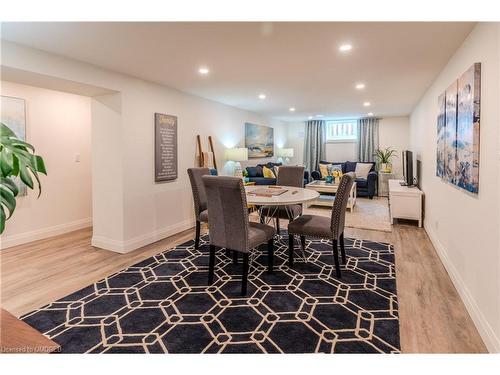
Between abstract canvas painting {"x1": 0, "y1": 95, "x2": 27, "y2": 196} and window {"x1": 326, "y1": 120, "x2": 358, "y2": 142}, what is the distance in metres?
7.51

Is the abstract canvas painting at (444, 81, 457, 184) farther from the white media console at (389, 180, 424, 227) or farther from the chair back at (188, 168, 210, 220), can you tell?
the chair back at (188, 168, 210, 220)

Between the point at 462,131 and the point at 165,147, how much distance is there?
3.45 meters

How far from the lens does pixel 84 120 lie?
4.83m

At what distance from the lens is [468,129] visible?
2.29 metres

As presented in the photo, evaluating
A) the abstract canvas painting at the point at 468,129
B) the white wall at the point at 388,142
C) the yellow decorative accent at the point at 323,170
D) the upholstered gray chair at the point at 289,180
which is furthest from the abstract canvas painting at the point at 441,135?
the white wall at the point at 388,142

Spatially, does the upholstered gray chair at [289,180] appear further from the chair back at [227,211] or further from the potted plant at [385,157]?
the potted plant at [385,157]

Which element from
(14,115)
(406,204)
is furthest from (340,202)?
(14,115)

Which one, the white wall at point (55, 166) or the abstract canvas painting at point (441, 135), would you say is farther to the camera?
the white wall at point (55, 166)

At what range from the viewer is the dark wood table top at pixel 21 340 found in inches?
41.5

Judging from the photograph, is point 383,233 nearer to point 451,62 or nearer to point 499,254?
point 451,62

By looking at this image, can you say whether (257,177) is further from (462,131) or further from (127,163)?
→ (462,131)

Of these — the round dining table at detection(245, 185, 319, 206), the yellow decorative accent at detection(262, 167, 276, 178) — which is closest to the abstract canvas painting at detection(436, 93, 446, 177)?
the round dining table at detection(245, 185, 319, 206)

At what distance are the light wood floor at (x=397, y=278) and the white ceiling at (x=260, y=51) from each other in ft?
7.03

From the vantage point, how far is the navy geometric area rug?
188 cm
